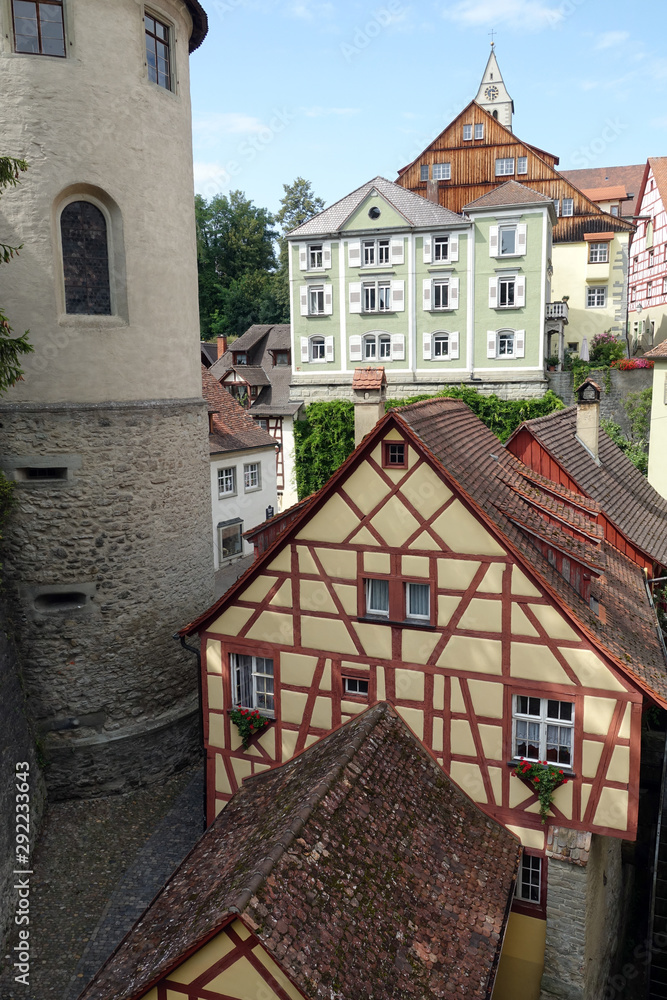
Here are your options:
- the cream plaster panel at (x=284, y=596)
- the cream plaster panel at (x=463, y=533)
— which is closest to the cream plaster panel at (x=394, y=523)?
the cream plaster panel at (x=463, y=533)

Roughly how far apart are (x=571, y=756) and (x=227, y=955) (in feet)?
14.6

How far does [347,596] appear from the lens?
381 inches

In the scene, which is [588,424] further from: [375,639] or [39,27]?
[39,27]

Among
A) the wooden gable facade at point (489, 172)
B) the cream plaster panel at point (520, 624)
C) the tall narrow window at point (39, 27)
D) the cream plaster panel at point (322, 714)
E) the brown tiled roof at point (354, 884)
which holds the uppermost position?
the wooden gable facade at point (489, 172)

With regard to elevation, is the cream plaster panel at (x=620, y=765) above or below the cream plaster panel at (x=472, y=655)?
below

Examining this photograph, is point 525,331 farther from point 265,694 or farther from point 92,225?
point 265,694

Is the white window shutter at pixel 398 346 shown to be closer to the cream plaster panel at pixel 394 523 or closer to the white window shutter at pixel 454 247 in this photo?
the white window shutter at pixel 454 247

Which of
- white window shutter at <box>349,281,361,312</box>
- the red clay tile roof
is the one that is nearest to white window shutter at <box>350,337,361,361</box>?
white window shutter at <box>349,281,361,312</box>

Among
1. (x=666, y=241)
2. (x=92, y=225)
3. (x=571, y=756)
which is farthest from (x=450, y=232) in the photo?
(x=571, y=756)

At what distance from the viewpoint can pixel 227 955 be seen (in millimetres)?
6410

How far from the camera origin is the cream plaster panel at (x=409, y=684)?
31.1 feet

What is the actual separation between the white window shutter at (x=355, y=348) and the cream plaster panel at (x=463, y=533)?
2520cm

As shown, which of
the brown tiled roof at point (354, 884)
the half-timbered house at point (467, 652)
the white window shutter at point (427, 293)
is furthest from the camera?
the white window shutter at point (427, 293)

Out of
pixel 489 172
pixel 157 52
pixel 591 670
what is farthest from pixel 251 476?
pixel 489 172
